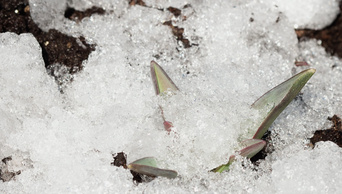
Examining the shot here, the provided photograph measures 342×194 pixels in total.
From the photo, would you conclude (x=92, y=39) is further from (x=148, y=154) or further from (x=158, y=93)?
(x=148, y=154)

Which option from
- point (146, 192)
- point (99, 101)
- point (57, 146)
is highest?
point (99, 101)

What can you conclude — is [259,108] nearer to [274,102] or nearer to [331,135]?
[274,102]

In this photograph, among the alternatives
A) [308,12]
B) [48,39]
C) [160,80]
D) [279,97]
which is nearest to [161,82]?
[160,80]

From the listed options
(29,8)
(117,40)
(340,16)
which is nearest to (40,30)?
(29,8)

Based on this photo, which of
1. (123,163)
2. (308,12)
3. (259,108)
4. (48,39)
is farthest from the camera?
(308,12)

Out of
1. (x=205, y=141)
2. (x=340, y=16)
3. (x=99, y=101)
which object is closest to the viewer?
(x=205, y=141)
